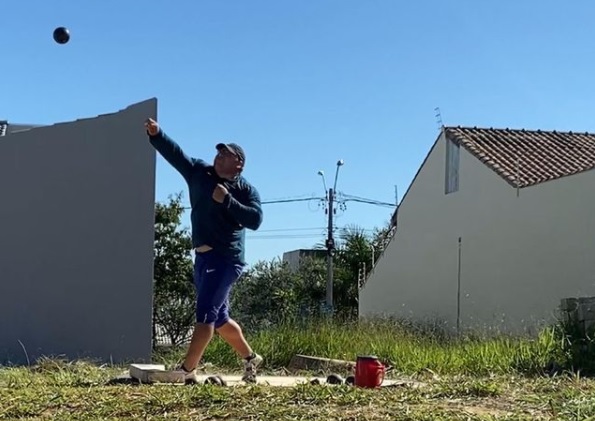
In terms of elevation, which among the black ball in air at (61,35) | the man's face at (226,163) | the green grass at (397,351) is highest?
the black ball in air at (61,35)

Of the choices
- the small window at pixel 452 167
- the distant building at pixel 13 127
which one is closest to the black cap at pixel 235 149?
the distant building at pixel 13 127

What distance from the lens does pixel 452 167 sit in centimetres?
2477

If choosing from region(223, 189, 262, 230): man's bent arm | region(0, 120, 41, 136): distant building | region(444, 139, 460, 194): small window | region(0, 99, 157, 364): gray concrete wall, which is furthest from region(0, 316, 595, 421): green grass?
region(444, 139, 460, 194): small window

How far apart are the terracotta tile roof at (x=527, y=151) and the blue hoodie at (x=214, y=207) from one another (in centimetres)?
1645

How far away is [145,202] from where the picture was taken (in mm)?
9359

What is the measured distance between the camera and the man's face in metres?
5.18

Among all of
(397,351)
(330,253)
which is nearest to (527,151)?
(330,253)

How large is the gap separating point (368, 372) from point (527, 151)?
20.0 m

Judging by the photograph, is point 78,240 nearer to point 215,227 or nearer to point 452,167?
point 215,227

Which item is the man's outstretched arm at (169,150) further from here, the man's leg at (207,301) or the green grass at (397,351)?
the green grass at (397,351)

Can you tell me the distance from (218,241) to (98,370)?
1.94 meters

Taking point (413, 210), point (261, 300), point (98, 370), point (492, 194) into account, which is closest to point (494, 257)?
point (492, 194)

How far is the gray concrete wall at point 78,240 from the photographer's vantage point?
8977 mm

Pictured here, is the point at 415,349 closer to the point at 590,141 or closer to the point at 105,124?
the point at 105,124
